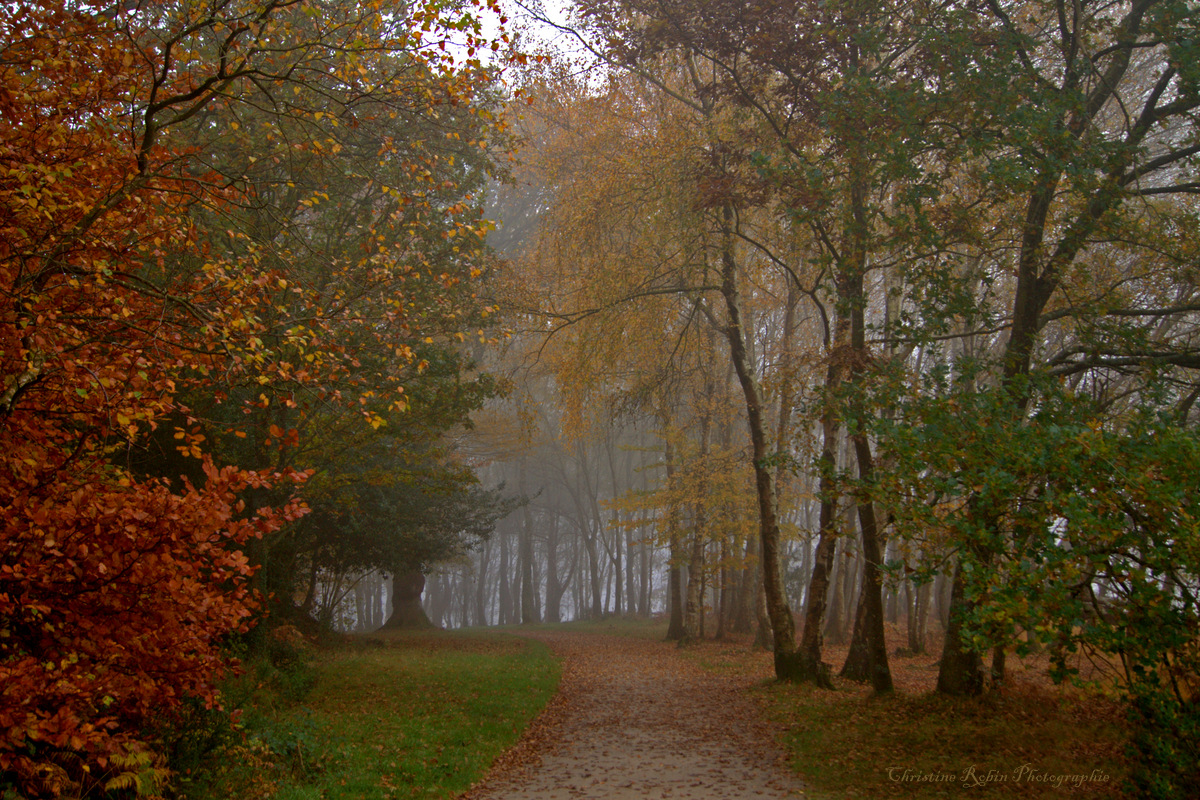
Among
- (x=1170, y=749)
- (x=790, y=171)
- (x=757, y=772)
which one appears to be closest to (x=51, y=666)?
(x=757, y=772)

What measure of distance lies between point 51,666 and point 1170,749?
22.9 feet

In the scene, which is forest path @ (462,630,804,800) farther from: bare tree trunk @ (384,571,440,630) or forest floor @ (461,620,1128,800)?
bare tree trunk @ (384,571,440,630)

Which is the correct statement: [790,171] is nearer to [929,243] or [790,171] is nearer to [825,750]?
[929,243]

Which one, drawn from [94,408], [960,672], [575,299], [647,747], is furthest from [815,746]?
[575,299]

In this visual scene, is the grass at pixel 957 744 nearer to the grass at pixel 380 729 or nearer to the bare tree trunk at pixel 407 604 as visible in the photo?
the grass at pixel 380 729

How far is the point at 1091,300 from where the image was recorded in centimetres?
819

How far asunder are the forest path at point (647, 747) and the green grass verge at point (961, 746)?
501 millimetres

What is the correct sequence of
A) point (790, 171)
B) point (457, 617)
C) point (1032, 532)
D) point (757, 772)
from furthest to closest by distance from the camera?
point (457, 617) → point (790, 171) → point (757, 772) → point (1032, 532)

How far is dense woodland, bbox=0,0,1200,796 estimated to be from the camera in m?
4.57

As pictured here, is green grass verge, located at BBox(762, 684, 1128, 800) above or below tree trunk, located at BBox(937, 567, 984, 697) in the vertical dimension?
below

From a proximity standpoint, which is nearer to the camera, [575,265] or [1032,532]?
[1032,532]

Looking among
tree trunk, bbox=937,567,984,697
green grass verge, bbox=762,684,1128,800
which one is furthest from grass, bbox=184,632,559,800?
tree trunk, bbox=937,567,984,697

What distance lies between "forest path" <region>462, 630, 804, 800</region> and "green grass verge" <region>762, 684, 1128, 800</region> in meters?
0.50

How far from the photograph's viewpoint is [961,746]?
7.36 metres
